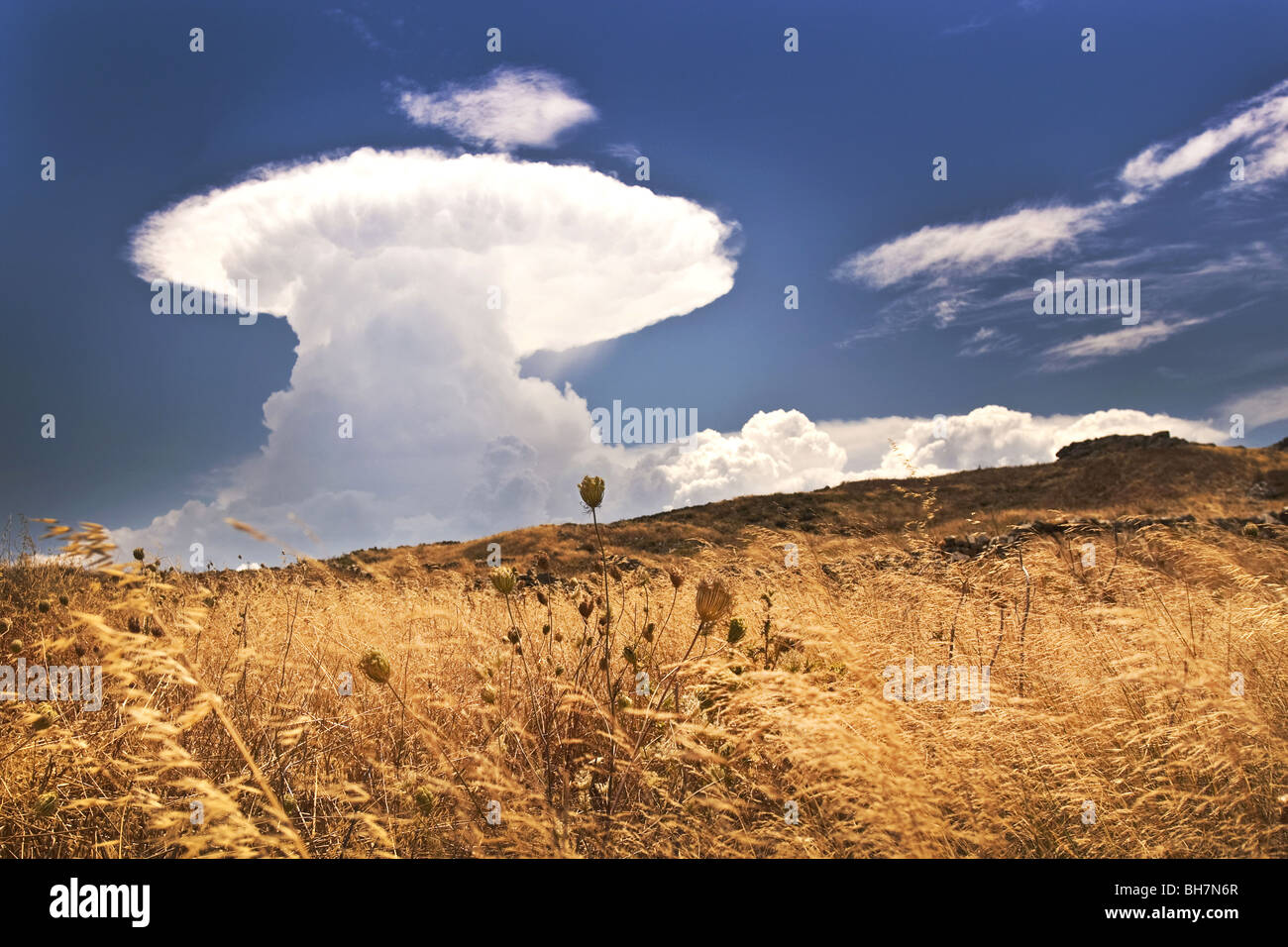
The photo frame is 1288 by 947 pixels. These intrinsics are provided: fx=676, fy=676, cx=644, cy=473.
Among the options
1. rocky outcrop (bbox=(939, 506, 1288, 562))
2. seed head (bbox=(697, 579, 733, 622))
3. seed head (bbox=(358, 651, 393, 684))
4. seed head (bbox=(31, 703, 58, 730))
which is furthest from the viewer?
rocky outcrop (bbox=(939, 506, 1288, 562))

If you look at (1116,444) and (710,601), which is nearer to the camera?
(710,601)

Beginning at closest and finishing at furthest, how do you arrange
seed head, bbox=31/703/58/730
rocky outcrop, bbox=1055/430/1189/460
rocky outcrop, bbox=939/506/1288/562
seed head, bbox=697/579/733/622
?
seed head, bbox=697/579/733/622 → seed head, bbox=31/703/58/730 → rocky outcrop, bbox=939/506/1288/562 → rocky outcrop, bbox=1055/430/1189/460

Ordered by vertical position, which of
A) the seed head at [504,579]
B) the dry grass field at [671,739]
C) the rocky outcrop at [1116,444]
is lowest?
the dry grass field at [671,739]

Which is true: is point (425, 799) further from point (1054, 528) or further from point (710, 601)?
point (1054, 528)

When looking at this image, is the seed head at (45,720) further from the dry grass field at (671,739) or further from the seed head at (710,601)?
the seed head at (710,601)

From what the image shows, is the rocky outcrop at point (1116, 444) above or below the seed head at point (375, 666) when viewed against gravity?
above

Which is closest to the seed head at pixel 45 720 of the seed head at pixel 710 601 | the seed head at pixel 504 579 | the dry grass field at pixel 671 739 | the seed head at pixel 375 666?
the dry grass field at pixel 671 739

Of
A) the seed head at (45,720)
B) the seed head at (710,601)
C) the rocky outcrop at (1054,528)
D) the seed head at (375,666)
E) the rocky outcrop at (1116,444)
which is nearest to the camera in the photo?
the seed head at (375,666)

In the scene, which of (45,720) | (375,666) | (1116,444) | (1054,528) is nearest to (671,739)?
(375,666)

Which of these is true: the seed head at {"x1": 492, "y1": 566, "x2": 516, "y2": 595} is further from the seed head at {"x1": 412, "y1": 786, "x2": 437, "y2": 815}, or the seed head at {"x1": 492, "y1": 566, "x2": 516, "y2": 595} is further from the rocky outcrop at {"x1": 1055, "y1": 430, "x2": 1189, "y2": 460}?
the rocky outcrop at {"x1": 1055, "y1": 430, "x2": 1189, "y2": 460}

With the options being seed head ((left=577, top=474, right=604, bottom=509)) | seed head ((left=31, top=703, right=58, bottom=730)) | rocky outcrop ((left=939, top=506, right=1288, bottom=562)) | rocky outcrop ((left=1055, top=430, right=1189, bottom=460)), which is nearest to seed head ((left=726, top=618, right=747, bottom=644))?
seed head ((left=577, top=474, right=604, bottom=509))

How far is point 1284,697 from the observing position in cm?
282

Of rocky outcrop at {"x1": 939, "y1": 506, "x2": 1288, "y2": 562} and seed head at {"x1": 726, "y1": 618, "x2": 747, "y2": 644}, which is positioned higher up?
rocky outcrop at {"x1": 939, "y1": 506, "x2": 1288, "y2": 562}
